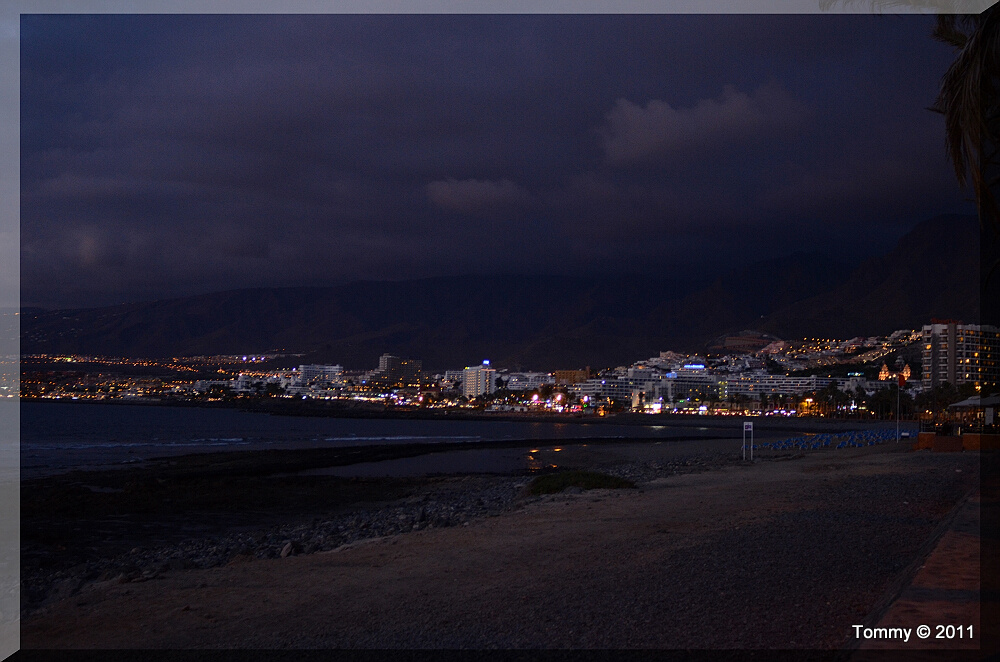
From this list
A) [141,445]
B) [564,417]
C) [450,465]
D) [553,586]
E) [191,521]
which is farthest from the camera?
[564,417]

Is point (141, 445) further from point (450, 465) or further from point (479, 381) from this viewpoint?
point (479, 381)

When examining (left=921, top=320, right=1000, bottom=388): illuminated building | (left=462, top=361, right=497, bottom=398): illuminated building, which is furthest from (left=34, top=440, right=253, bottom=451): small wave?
(left=462, top=361, right=497, bottom=398): illuminated building

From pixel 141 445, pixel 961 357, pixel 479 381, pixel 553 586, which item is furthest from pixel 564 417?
pixel 553 586

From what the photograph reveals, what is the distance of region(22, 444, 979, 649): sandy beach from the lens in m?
4.48

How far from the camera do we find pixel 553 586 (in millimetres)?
5734

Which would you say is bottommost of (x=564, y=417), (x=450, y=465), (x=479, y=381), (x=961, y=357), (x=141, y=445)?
(x=564, y=417)

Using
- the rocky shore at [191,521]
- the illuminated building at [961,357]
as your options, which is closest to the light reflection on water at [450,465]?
the rocky shore at [191,521]

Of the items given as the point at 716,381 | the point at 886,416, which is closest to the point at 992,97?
the point at 886,416

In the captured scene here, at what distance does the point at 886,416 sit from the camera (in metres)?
82.8

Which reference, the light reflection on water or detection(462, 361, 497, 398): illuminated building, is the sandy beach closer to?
the light reflection on water

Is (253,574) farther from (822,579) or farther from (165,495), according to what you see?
(165,495)

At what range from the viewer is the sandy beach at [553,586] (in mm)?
4477

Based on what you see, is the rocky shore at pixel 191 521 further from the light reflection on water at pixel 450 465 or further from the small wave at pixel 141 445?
the small wave at pixel 141 445

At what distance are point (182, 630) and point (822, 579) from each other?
4681mm
